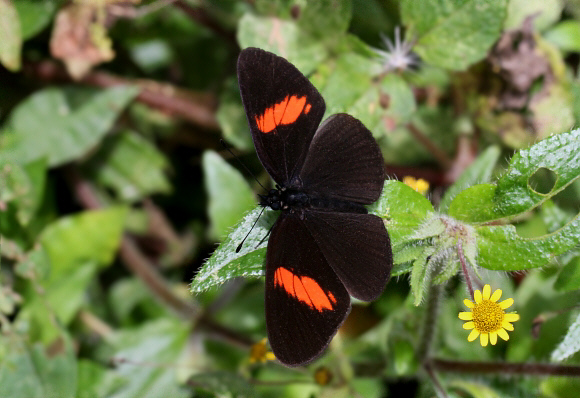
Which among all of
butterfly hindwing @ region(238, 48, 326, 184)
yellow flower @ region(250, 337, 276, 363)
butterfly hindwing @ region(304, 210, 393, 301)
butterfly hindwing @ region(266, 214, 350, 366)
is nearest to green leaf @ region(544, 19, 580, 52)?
butterfly hindwing @ region(238, 48, 326, 184)

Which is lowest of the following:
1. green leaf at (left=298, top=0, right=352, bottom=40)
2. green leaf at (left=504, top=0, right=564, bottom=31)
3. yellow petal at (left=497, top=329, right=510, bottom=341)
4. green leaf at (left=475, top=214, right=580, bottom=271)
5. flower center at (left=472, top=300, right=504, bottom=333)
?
yellow petal at (left=497, top=329, right=510, bottom=341)

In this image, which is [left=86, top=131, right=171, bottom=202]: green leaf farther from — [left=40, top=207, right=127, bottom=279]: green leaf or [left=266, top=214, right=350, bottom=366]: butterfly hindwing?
[left=266, top=214, right=350, bottom=366]: butterfly hindwing

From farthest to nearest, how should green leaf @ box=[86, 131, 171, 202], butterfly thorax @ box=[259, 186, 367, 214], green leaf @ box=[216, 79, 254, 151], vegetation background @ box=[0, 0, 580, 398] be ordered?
green leaf @ box=[86, 131, 171, 202] < green leaf @ box=[216, 79, 254, 151] < vegetation background @ box=[0, 0, 580, 398] < butterfly thorax @ box=[259, 186, 367, 214]

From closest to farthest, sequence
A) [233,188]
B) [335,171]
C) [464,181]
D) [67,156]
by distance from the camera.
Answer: [335,171], [464,181], [233,188], [67,156]

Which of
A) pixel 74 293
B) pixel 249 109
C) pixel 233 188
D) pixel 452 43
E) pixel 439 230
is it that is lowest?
pixel 74 293

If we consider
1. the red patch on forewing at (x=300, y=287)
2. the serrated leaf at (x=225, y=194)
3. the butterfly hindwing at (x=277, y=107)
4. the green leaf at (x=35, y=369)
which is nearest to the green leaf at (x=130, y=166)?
the serrated leaf at (x=225, y=194)

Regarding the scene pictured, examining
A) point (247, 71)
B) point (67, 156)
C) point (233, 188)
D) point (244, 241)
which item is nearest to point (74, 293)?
point (67, 156)

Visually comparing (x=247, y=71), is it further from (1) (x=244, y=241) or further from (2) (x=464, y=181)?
(2) (x=464, y=181)
